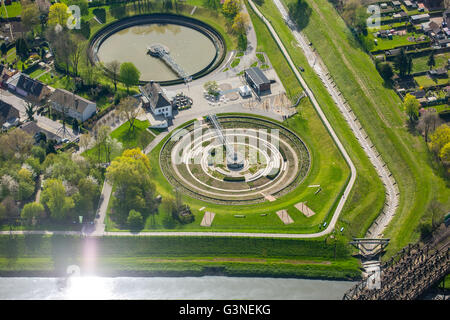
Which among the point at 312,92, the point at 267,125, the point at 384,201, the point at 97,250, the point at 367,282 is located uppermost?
the point at 312,92

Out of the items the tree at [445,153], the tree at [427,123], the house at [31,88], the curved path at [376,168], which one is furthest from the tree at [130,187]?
the tree at [427,123]

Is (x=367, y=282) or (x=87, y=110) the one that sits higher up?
(x=87, y=110)

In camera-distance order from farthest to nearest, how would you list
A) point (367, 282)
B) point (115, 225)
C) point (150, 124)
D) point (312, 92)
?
point (312, 92) → point (150, 124) → point (115, 225) → point (367, 282)

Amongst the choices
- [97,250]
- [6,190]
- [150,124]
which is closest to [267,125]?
[150,124]

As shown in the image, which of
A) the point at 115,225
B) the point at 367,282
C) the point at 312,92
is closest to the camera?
the point at 367,282

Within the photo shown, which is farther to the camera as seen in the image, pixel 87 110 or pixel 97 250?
pixel 87 110

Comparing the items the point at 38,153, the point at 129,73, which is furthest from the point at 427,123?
the point at 38,153

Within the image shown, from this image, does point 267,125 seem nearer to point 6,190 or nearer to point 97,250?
point 97,250
